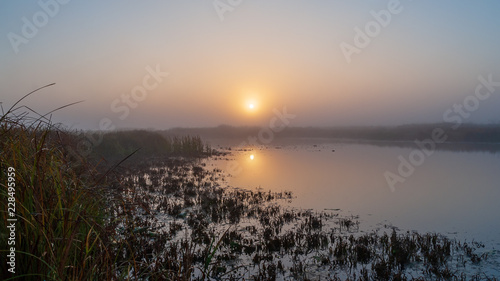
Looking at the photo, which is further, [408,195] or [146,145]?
[146,145]

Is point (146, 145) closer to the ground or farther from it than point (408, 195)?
farther from it

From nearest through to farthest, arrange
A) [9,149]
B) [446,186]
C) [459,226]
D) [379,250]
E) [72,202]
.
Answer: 1. [72,202]
2. [9,149]
3. [379,250]
4. [459,226]
5. [446,186]

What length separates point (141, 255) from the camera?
5441 mm

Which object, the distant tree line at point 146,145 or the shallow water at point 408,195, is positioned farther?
the distant tree line at point 146,145

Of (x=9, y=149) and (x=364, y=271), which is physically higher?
(x=9, y=149)

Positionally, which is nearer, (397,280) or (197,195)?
(397,280)

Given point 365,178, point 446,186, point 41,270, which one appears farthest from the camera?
point 365,178

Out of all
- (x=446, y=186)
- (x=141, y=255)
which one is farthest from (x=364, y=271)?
(x=446, y=186)

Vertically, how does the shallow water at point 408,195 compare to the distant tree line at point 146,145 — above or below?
below

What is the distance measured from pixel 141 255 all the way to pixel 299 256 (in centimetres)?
331

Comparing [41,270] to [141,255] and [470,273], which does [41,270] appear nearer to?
[141,255]

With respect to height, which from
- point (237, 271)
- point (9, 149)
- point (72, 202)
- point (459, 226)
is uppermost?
point (9, 149)

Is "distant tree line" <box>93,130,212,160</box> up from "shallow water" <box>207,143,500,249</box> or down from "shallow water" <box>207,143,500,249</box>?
up

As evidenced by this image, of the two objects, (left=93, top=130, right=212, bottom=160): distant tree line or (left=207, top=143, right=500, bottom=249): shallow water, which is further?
(left=93, top=130, right=212, bottom=160): distant tree line
